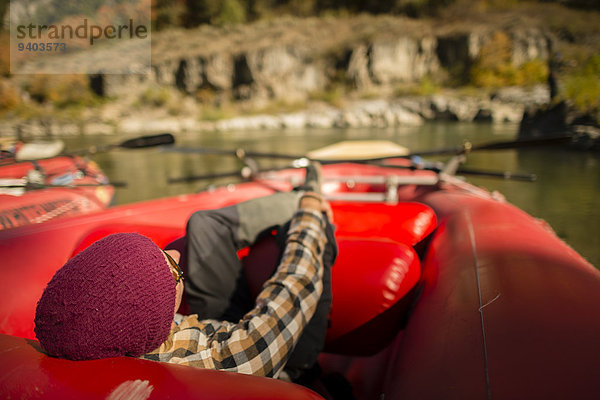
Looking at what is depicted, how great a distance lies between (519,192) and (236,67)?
787 inches

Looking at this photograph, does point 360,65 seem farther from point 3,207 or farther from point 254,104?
point 3,207

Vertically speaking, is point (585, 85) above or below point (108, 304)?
above

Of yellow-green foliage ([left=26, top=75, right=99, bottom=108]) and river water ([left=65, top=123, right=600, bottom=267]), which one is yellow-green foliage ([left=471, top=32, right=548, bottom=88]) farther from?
yellow-green foliage ([left=26, top=75, right=99, bottom=108])

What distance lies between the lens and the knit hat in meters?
0.47

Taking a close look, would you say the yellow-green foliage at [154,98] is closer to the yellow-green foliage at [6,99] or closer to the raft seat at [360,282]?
the yellow-green foliage at [6,99]

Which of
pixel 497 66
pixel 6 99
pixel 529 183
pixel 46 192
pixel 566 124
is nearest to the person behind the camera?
pixel 46 192

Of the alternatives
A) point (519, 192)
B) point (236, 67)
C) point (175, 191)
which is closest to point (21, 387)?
point (519, 192)

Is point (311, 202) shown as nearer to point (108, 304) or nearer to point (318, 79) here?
point (108, 304)

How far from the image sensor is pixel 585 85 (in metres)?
3.76

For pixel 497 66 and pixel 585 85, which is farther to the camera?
pixel 497 66

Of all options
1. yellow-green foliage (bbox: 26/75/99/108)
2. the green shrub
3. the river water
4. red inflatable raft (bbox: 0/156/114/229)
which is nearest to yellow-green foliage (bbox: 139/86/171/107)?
yellow-green foliage (bbox: 26/75/99/108)

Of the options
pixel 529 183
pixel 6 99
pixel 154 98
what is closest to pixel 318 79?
pixel 154 98

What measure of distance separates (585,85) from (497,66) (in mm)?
16080

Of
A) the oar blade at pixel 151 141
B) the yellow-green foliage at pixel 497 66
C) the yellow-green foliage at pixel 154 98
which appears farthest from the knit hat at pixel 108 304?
the yellow-green foliage at pixel 154 98
